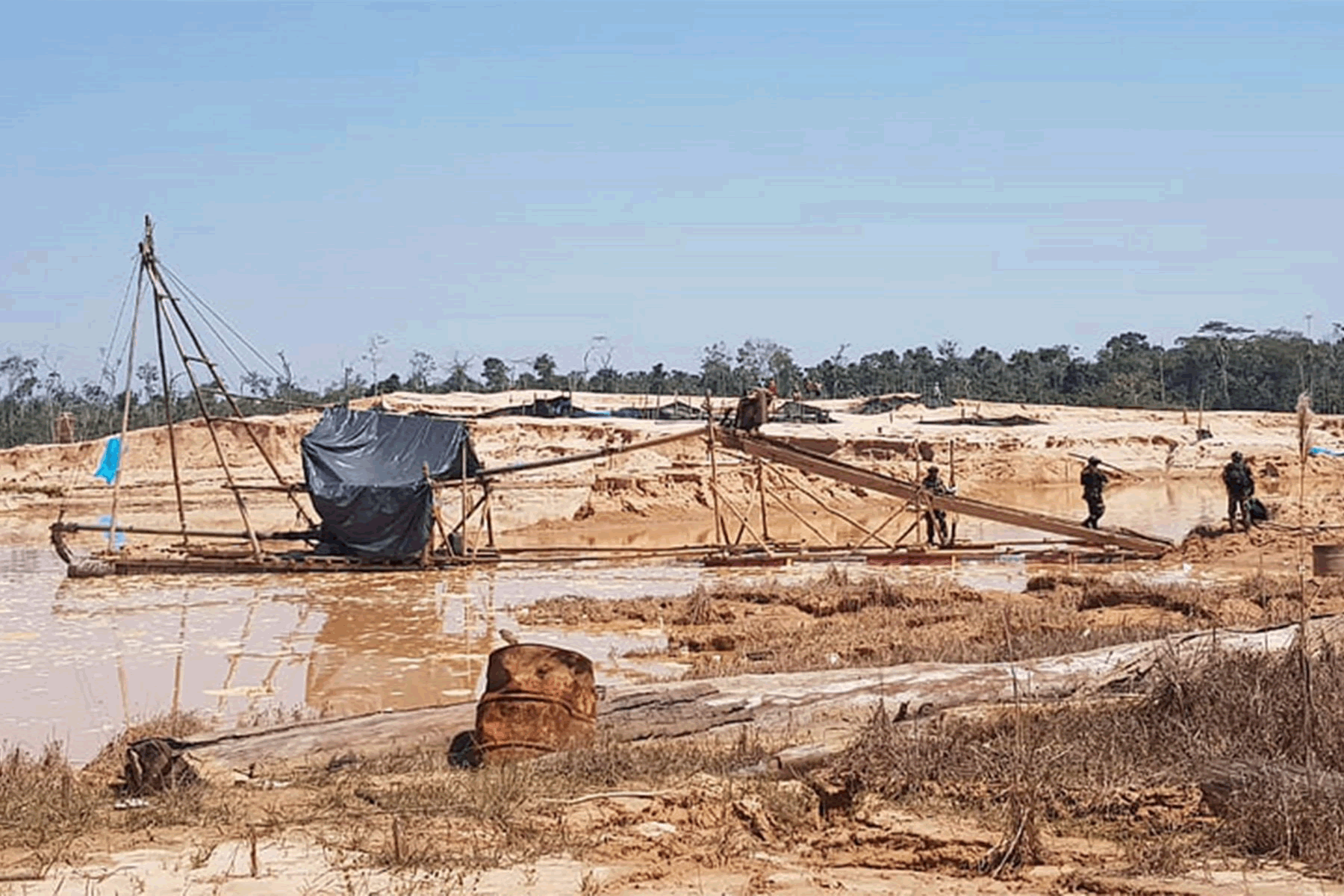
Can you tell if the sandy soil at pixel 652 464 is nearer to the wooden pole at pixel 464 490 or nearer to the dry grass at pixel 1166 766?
the wooden pole at pixel 464 490

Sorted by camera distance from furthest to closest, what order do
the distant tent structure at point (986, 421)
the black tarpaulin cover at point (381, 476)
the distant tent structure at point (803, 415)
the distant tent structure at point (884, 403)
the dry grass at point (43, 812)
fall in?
the distant tent structure at point (884, 403) < the distant tent structure at point (803, 415) < the distant tent structure at point (986, 421) < the black tarpaulin cover at point (381, 476) < the dry grass at point (43, 812)

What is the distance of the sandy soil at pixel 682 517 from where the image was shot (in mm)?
5305

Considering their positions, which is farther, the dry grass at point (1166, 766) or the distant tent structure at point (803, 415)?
the distant tent structure at point (803, 415)

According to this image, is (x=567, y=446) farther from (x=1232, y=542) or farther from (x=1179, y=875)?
(x=1179, y=875)

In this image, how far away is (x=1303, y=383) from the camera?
63250 mm

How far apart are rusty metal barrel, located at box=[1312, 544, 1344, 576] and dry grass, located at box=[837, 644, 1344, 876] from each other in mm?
10786

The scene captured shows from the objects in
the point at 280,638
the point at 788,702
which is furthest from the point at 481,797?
the point at 280,638

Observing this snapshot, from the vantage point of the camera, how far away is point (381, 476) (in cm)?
2219

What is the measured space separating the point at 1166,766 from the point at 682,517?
27010 millimetres

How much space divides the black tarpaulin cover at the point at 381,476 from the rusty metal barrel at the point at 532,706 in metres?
14.4

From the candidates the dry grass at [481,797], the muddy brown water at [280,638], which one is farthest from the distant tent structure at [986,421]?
the dry grass at [481,797]

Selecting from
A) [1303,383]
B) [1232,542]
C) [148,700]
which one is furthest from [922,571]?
[1303,383]

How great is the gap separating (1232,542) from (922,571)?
15.2ft

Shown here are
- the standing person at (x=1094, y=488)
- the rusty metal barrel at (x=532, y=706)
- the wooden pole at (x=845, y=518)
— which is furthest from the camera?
the standing person at (x=1094, y=488)
